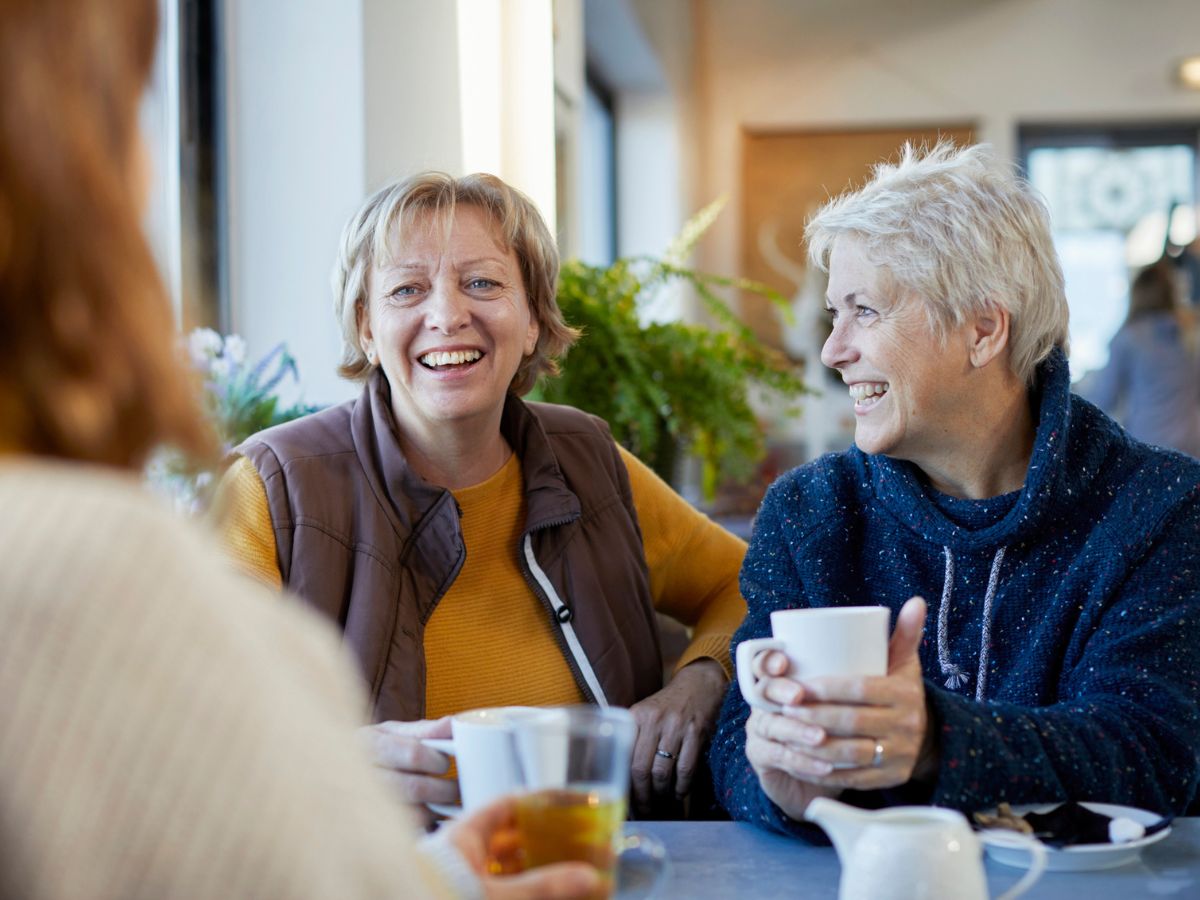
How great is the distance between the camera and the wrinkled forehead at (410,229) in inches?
70.2

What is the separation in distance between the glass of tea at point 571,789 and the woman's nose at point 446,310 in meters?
1.07

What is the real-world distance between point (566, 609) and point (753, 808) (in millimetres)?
537

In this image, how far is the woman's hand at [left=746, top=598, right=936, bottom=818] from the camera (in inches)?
43.3

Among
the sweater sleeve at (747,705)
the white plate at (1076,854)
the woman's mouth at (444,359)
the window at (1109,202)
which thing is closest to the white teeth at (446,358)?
the woman's mouth at (444,359)

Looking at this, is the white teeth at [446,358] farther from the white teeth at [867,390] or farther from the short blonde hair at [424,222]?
the white teeth at [867,390]

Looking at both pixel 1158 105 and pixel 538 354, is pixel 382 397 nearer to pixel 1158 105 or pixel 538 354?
pixel 538 354

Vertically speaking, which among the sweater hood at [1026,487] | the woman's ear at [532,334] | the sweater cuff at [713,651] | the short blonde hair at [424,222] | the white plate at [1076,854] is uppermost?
the short blonde hair at [424,222]

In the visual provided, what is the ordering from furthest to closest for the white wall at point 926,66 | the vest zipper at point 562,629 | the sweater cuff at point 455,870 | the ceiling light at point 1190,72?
the white wall at point 926,66, the ceiling light at point 1190,72, the vest zipper at point 562,629, the sweater cuff at point 455,870

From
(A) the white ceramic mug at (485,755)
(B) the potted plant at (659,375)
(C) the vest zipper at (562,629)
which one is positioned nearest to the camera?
(A) the white ceramic mug at (485,755)

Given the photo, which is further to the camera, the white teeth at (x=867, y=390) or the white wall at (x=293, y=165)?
the white wall at (x=293, y=165)

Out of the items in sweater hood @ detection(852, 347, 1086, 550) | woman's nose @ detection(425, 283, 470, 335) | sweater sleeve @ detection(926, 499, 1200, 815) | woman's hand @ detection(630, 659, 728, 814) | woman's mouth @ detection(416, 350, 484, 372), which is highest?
woman's nose @ detection(425, 283, 470, 335)

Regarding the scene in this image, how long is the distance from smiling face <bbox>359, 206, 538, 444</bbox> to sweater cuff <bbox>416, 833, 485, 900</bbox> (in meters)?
1.07

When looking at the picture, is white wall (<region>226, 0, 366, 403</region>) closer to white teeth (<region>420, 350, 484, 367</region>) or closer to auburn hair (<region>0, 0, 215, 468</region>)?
white teeth (<region>420, 350, 484, 367</region>)

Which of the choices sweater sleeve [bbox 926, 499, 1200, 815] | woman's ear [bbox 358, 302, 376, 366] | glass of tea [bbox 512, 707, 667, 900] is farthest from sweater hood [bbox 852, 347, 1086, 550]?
glass of tea [bbox 512, 707, 667, 900]
